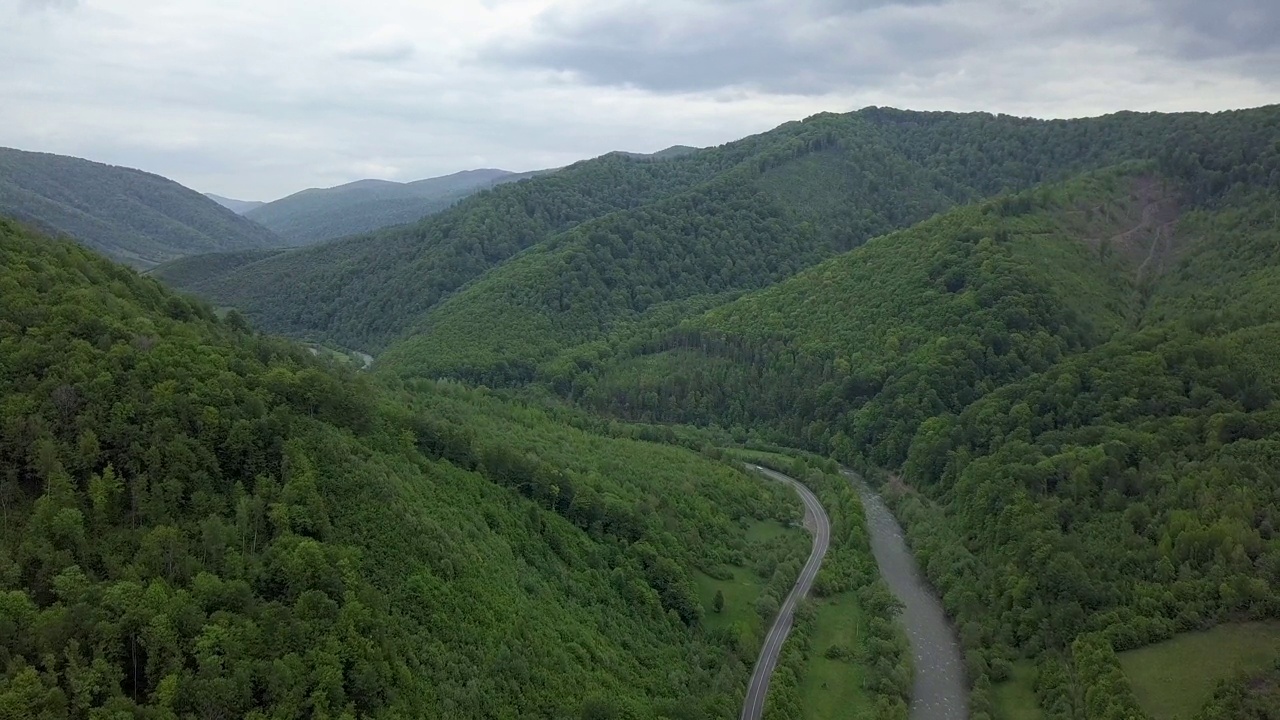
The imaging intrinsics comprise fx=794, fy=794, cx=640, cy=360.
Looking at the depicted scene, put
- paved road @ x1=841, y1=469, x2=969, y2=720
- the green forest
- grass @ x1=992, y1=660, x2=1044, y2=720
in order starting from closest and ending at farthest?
the green forest → grass @ x1=992, y1=660, x2=1044, y2=720 → paved road @ x1=841, y1=469, x2=969, y2=720

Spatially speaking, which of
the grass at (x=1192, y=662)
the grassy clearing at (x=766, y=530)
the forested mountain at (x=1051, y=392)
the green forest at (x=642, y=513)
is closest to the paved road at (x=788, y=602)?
the green forest at (x=642, y=513)

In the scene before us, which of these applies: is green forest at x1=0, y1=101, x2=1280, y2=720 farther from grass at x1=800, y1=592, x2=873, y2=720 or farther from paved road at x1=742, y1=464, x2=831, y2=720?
paved road at x1=742, y1=464, x2=831, y2=720

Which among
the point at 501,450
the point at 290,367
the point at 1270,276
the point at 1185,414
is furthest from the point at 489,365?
the point at 1270,276

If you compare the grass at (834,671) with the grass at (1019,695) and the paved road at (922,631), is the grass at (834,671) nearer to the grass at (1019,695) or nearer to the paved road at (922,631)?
the paved road at (922,631)

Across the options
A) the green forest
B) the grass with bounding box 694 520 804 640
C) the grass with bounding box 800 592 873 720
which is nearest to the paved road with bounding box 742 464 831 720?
the green forest

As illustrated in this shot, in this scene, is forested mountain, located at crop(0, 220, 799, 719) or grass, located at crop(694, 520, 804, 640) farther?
grass, located at crop(694, 520, 804, 640)

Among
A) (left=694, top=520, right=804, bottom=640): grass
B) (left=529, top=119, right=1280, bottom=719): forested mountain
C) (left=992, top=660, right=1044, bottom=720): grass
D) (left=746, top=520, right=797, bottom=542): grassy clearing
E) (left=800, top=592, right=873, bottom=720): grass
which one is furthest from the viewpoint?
(left=746, top=520, right=797, bottom=542): grassy clearing

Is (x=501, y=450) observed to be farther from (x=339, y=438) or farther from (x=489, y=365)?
(x=489, y=365)
